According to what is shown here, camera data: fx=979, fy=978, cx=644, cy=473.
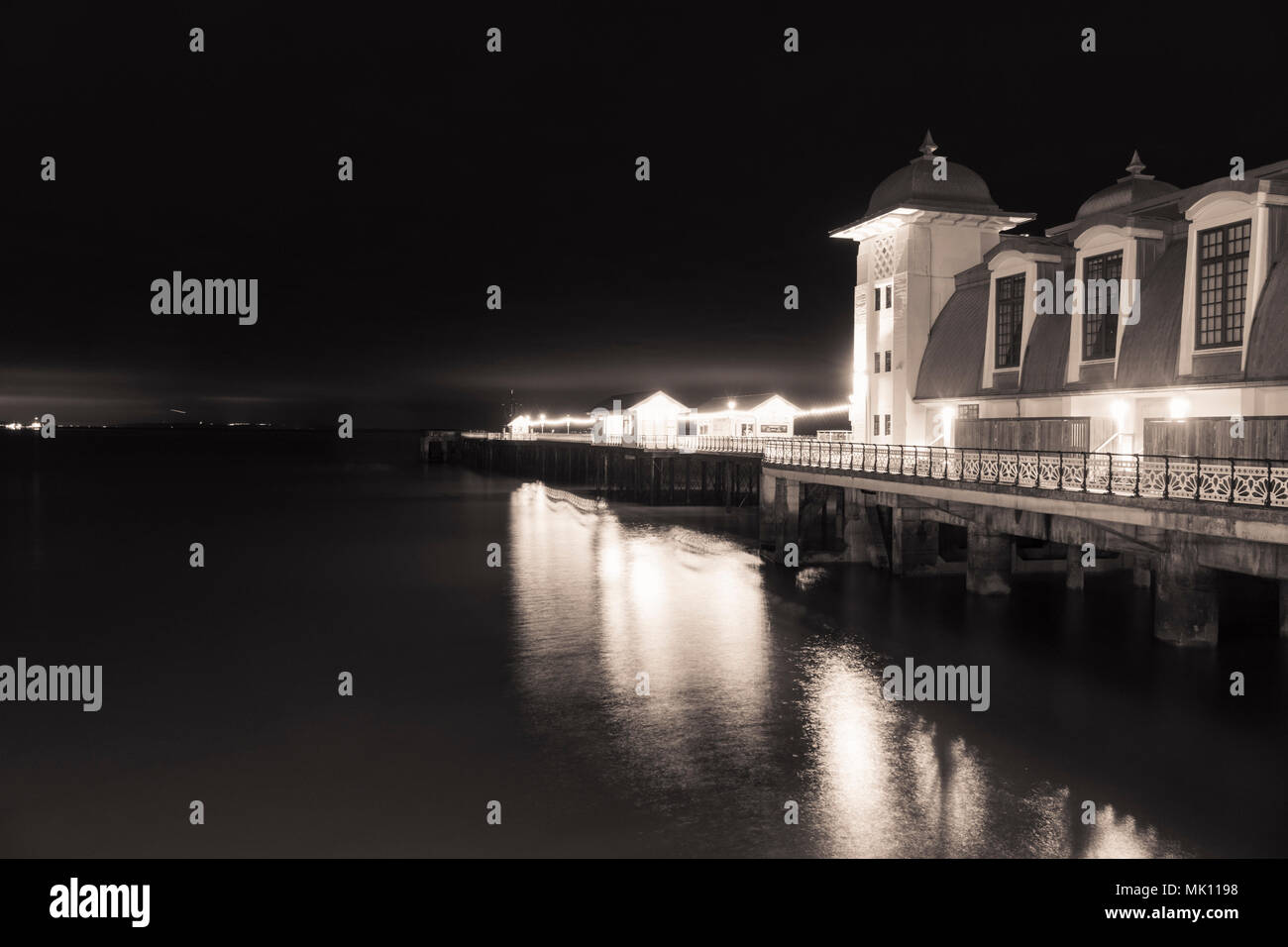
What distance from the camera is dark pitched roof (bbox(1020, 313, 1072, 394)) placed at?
2709 centimetres

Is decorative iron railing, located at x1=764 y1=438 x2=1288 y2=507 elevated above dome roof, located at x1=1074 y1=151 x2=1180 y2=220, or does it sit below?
below

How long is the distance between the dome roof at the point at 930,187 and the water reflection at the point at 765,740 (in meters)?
14.9

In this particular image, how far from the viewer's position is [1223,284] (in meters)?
21.6

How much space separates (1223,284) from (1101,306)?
13.7ft

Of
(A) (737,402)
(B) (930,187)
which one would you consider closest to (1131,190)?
(B) (930,187)

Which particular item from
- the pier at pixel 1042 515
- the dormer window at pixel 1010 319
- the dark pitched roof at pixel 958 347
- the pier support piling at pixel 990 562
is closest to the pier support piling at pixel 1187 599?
the pier at pixel 1042 515

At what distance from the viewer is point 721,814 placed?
12.7 m

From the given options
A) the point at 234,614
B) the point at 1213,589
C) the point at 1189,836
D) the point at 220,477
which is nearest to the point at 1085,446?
the point at 1213,589

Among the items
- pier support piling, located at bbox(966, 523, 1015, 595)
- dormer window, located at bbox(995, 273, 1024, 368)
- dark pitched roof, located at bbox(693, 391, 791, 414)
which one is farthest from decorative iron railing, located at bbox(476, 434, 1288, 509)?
dark pitched roof, located at bbox(693, 391, 791, 414)

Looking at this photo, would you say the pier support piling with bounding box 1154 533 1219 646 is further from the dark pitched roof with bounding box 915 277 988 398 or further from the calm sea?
the dark pitched roof with bounding box 915 277 988 398

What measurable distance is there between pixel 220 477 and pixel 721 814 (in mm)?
101008

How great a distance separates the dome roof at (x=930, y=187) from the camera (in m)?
33.8

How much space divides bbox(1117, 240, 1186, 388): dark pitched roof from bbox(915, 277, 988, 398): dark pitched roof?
6322 millimetres

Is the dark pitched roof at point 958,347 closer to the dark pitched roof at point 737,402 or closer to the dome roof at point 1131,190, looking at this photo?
the dome roof at point 1131,190
